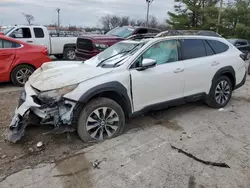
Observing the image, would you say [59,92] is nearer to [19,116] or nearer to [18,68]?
[19,116]

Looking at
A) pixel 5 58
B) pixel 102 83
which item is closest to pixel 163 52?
pixel 102 83

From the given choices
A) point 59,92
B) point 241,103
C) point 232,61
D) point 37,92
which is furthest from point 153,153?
point 241,103

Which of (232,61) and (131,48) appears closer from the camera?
(131,48)

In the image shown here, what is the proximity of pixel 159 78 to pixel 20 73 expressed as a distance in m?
4.60

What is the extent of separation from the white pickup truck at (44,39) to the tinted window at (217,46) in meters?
8.03

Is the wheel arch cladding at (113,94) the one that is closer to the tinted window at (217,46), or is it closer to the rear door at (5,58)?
the tinted window at (217,46)

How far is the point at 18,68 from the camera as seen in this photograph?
6.88 m

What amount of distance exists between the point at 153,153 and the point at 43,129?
76.4 inches

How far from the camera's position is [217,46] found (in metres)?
5.21

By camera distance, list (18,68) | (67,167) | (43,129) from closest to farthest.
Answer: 1. (67,167)
2. (43,129)
3. (18,68)

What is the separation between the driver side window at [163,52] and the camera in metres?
4.19

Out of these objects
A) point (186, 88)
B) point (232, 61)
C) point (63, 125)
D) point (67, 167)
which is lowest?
point (67, 167)

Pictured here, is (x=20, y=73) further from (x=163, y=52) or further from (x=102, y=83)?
(x=163, y=52)

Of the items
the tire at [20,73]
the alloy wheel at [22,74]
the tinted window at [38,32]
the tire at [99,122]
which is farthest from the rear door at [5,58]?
the tire at [99,122]
